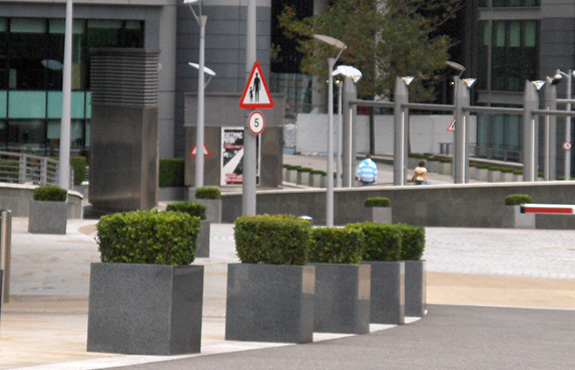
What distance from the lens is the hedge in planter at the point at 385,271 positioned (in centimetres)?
1223

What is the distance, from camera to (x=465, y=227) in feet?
106

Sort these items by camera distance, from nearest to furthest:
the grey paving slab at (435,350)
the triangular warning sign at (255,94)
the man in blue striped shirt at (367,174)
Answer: the grey paving slab at (435,350), the triangular warning sign at (255,94), the man in blue striped shirt at (367,174)

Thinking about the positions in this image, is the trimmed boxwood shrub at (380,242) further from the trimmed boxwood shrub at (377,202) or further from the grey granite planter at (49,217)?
the trimmed boxwood shrub at (377,202)

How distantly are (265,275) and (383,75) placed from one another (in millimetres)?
61010

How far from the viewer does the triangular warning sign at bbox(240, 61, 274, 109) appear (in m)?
18.2

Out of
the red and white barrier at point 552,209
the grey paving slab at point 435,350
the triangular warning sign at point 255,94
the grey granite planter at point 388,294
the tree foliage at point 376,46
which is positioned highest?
the tree foliage at point 376,46

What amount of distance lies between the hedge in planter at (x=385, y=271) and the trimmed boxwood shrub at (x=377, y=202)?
19083 millimetres

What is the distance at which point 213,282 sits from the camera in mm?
16406

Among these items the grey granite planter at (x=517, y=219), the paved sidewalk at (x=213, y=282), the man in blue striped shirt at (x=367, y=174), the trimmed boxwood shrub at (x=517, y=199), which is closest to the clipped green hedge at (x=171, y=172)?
the man in blue striped shirt at (x=367, y=174)

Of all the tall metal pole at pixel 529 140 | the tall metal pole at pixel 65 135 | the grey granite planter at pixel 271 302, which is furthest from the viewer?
the tall metal pole at pixel 529 140

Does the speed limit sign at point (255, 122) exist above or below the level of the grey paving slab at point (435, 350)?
above

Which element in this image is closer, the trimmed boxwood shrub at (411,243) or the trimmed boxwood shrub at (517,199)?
the trimmed boxwood shrub at (411,243)

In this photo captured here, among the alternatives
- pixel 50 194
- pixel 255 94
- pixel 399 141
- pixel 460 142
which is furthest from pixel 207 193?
pixel 255 94

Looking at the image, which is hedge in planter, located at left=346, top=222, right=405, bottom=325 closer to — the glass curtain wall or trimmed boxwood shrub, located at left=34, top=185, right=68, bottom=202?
trimmed boxwood shrub, located at left=34, top=185, right=68, bottom=202
